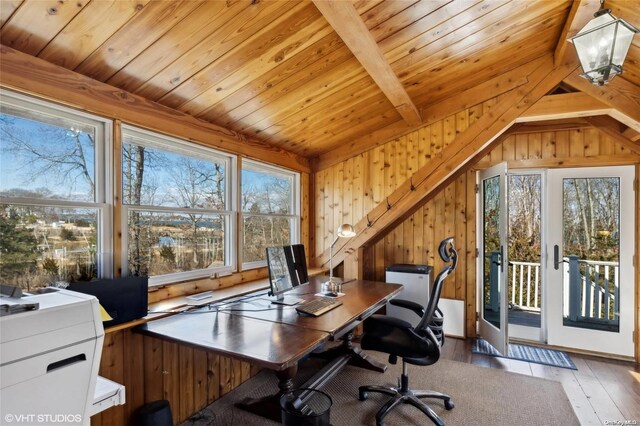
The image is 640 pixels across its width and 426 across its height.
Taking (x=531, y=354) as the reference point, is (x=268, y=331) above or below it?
above

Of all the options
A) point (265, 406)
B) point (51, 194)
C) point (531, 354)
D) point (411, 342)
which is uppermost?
point (51, 194)

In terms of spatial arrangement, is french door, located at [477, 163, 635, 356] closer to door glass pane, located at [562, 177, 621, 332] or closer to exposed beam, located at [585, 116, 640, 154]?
door glass pane, located at [562, 177, 621, 332]

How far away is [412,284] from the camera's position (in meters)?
3.67

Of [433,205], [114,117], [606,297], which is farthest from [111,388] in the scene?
[606,297]

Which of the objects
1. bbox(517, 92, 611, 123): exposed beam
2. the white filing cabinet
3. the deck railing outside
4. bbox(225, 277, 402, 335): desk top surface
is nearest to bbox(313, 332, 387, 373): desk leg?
bbox(225, 277, 402, 335): desk top surface

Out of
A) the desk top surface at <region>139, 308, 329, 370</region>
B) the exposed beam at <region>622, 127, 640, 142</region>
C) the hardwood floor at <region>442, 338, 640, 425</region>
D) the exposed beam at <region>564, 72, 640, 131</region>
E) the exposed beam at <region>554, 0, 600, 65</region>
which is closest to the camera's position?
the desk top surface at <region>139, 308, 329, 370</region>

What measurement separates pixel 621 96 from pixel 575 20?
0.88m

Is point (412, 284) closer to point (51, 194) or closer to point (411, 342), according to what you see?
point (411, 342)

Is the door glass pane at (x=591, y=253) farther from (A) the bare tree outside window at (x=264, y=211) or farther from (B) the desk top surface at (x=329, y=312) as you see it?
(A) the bare tree outside window at (x=264, y=211)

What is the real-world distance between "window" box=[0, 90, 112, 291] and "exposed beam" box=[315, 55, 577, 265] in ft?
7.97

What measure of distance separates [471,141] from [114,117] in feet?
9.45

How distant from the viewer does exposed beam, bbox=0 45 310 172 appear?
1.57m

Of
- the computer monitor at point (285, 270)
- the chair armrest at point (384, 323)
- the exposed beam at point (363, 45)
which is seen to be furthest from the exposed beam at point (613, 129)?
the computer monitor at point (285, 270)

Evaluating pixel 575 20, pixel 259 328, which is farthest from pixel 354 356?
pixel 575 20
